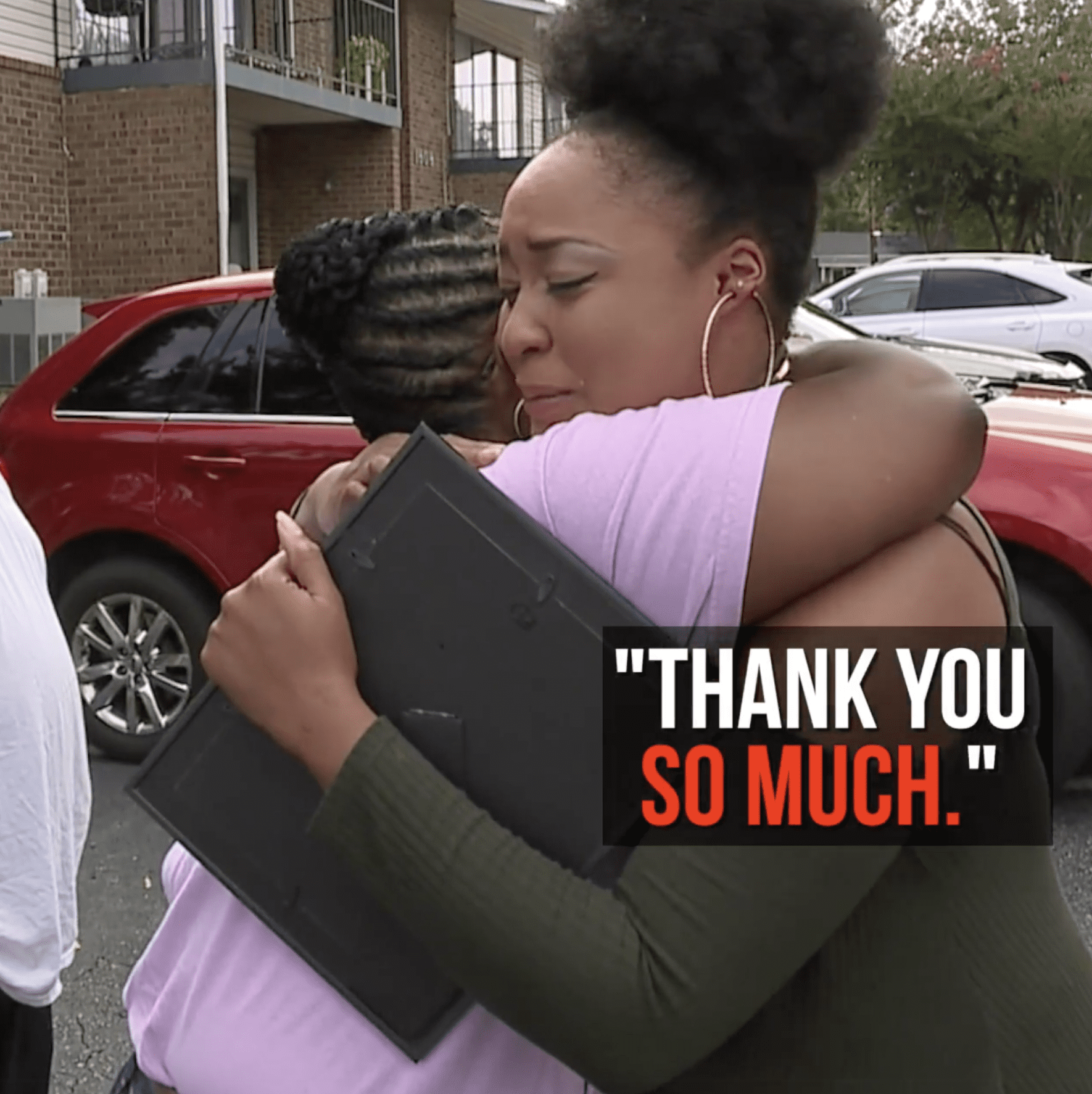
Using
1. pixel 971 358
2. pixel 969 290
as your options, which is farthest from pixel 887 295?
pixel 971 358

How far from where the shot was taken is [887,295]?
51.1 feet

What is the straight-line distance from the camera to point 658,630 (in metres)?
1.00

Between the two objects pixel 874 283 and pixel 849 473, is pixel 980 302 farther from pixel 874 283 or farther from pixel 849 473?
pixel 849 473

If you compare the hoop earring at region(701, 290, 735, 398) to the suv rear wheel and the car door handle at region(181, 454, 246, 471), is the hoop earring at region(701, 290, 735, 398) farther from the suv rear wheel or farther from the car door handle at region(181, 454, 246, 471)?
the suv rear wheel

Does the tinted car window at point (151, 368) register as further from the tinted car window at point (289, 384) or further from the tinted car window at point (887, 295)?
the tinted car window at point (887, 295)

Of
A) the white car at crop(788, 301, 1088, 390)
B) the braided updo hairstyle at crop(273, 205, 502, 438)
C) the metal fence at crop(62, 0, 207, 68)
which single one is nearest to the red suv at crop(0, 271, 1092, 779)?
the white car at crop(788, 301, 1088, 390)

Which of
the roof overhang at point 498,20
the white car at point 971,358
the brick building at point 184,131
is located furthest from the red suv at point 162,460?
the roof overhang at point 498,20

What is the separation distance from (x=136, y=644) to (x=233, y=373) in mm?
1103

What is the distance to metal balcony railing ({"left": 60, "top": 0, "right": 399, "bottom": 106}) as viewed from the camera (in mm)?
15078

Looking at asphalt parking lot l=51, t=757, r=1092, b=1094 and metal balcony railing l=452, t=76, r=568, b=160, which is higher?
metal balcony railing l=452, t=76, r=568, b=160

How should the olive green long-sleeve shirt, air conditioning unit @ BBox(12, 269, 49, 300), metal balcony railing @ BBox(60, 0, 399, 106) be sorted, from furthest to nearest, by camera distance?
metal balcony railing @ BBox(60, 0, 399, 106), air conditioning unit @ BBox(12, 269, 49, 300), the olive green long-sleeve shirt

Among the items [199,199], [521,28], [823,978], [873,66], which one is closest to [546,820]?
[823,978]

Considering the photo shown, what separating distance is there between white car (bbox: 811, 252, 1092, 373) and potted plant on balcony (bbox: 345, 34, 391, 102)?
666cm

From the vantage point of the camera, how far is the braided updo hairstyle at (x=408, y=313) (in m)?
1.49
